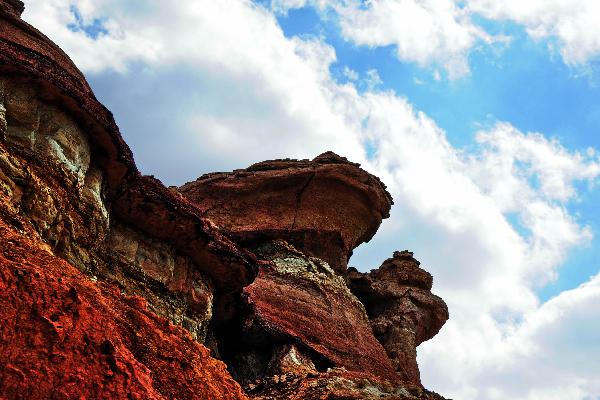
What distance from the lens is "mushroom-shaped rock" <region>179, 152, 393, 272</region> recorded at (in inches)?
1510

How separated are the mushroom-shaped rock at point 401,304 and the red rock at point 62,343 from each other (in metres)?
29.4

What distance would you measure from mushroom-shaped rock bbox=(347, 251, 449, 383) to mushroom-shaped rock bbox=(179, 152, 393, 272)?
3.18 meters

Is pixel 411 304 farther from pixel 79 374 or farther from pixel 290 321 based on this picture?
pixel 79 374

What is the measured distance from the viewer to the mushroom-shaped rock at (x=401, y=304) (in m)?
38.0

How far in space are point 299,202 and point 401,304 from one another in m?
9.80

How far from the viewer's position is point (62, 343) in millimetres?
6738

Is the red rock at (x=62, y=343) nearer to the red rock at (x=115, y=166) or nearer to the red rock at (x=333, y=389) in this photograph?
the red rock at (x=115, y=166)

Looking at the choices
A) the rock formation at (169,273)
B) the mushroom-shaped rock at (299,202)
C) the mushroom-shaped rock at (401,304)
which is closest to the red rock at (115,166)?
the rock formation at (169,273)

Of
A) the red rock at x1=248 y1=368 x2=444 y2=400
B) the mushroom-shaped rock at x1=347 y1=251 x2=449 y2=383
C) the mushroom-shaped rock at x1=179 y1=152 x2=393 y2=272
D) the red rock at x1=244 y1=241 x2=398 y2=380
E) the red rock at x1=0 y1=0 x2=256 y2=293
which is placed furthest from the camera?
the mushroom-shaped rock at x1=179 y1=152 x2=393 y2=272

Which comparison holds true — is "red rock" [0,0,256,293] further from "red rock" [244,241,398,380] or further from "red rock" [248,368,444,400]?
"red rock" [244,241,398,380]

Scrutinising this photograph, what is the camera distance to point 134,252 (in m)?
17.0

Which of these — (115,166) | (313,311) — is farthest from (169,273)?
(313,311)

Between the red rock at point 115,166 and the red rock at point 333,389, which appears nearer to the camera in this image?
the red rock at point 115,166

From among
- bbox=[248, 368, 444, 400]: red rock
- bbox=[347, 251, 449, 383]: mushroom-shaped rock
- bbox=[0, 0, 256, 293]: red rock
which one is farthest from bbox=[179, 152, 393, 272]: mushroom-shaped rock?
bbox=[248, 368, 444, 400]: red rock
